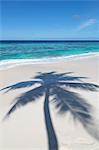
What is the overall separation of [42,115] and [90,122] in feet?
1.52

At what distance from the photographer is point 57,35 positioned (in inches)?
361

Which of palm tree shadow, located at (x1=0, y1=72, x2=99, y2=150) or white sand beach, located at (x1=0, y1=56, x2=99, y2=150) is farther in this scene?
palm tree shadow, located at (x1=0, y1=72, x2=99, y2=150)

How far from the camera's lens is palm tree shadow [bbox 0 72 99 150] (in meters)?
1.98

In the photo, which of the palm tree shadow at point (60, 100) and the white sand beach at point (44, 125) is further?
the palm tree shadow at point (60, 100)

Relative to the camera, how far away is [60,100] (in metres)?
2.51

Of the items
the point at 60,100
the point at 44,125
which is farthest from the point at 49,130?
the point at 60,100

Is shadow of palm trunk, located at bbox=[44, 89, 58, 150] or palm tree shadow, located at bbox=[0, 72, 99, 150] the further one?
palm tree shadow, located at bbox=[0, 72, 99, 150]

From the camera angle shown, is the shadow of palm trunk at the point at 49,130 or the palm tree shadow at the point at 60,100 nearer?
the shadow of palm trunk at the point at 49,130

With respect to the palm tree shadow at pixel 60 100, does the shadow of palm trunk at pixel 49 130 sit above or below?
below

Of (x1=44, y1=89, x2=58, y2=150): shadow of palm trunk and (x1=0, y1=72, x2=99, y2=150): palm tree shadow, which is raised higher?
(x1=0, y1=72, x2=99, y2=150): palm tree shadow

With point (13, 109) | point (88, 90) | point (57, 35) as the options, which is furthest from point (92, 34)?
point (13, 109)

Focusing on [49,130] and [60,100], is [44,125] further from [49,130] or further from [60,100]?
[60,100]

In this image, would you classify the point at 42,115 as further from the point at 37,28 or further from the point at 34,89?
the point at 37,28

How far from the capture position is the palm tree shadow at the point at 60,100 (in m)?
1.98
